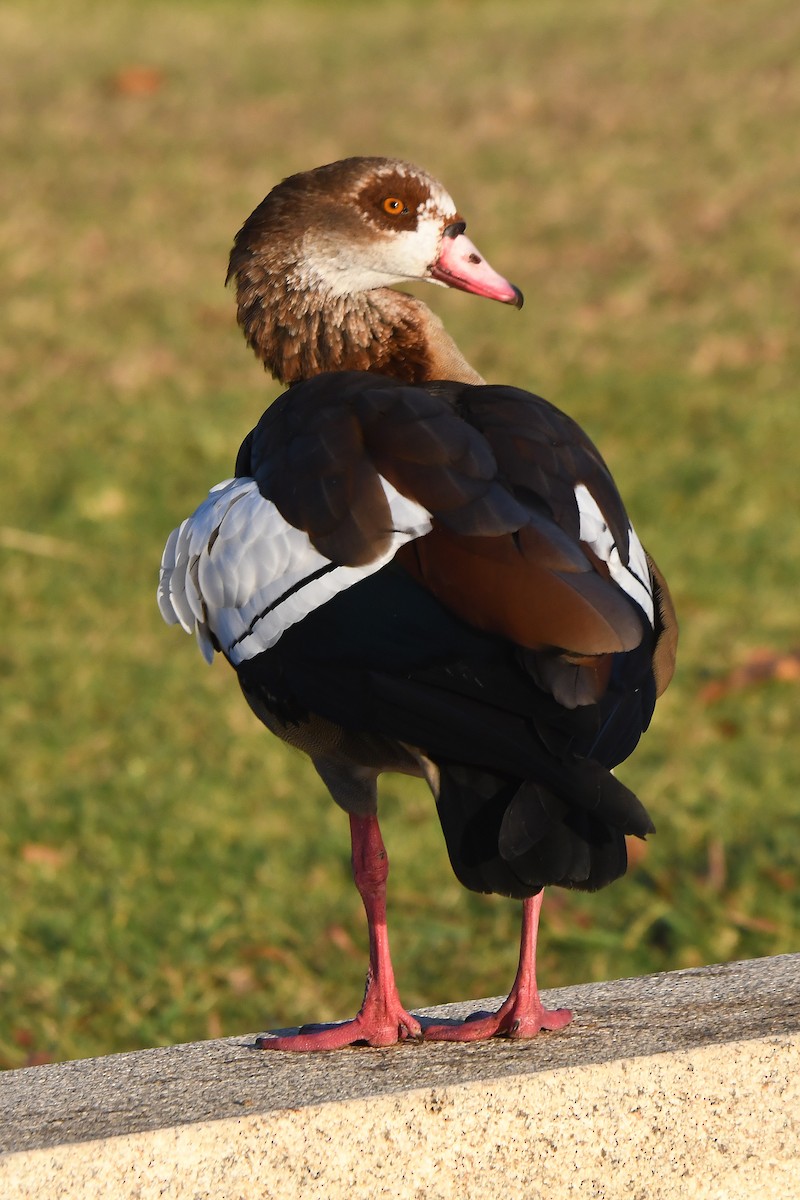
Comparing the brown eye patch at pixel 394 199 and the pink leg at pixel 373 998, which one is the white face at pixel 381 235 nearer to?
the brown eye patch at pixel 394 199

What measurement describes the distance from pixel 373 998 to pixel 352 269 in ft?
4.32

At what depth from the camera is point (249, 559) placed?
94.4 inches

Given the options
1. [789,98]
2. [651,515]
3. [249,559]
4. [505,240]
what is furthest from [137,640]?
[789,98]

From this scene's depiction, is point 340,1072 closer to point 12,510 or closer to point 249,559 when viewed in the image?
point 249,559

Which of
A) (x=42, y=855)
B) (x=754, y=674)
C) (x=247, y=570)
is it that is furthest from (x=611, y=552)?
(x=754, y=674)

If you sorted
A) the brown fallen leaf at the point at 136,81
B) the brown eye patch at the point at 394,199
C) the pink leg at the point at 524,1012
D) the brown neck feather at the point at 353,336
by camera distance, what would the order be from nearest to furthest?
1. the pink leg at the point at 524,1012
2. the brown neck feather at the point at 353,336
3. the brown eye patch at the point at 394,199
4. the brown fallen leaf at the point at 136,81

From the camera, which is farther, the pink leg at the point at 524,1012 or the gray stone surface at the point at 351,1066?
the pink leg at the point at 524,1012

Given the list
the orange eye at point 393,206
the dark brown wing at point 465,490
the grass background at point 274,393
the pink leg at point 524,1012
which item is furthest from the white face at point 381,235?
the grass background at point 274,393

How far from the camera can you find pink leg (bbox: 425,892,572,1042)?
2492 millimetres

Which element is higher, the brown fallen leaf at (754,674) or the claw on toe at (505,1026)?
the brown fallen leaf at (754,674)

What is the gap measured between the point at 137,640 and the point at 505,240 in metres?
5.65

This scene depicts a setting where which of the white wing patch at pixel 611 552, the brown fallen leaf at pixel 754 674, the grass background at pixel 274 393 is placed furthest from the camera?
the brown fallen leaf at pixel 754 674

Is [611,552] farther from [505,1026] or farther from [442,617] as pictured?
[505,1026]

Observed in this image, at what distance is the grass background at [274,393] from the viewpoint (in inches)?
171
